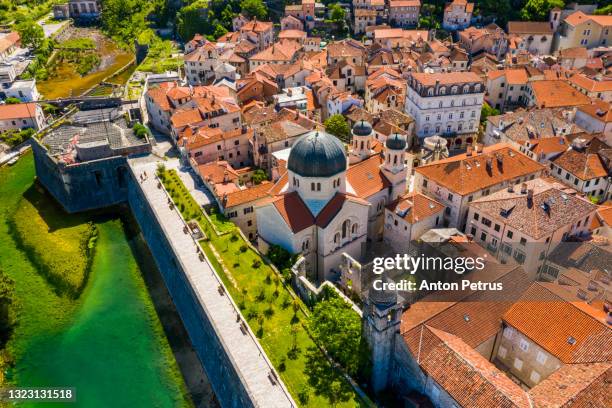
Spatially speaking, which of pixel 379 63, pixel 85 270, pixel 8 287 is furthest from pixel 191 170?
pixel 379 63

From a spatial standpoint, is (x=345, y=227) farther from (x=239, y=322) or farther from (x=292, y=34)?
(x=292, y=34)

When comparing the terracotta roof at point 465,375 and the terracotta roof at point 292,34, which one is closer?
the terracotta roof at point 465,375

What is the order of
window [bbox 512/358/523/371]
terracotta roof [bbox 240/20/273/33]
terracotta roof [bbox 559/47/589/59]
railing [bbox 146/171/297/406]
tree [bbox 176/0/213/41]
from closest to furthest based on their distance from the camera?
1. railing [bbox 146/171/297/406]
2. window [bbox 512/358/523/371]
3. terracotta roof [bbox 559/47/589/59]
4. terracotta roof [bbox 240/20/273/33]
5. tree [bbox 176/0/213/41]

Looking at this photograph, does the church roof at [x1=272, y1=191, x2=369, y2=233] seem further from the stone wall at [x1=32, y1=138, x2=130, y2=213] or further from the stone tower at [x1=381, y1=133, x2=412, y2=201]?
the stone wall at [x1=32, y1=138, x2=130, y2=213]

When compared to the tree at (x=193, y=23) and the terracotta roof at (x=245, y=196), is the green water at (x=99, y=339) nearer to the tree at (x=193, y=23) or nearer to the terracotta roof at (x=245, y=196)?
the terracotta roof at (x=245, y=196)

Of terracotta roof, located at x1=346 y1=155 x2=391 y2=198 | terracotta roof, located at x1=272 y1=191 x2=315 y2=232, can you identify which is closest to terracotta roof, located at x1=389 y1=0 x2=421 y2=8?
terracotta roof, located at x1=346 y1=155 x2=391 y2=198

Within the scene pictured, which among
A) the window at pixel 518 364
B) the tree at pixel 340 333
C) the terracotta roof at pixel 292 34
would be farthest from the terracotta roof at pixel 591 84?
the tree at pixel 340 333

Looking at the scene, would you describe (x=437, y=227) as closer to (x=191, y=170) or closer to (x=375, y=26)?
(x=191, y=170)
